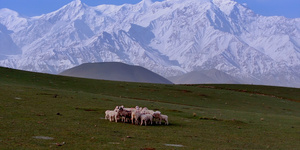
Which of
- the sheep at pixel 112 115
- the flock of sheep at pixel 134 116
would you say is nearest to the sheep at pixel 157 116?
the flock of sheep at pixel 134 116

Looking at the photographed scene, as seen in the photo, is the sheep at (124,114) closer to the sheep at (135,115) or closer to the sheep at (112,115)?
the sheep at (112,115)

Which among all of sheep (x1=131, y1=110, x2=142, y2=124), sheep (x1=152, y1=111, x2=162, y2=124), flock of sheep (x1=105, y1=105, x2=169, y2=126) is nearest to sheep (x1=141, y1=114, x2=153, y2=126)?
flock of sheep (x1=105, y1=105, x2=169, y2=126)

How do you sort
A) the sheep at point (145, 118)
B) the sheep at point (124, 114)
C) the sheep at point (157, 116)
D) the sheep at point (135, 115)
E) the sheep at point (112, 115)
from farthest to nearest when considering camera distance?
1. the sheep at point (157, 116)
2. the sheep at point (124, 114)
3. the sheep at point (112, 115)
4. the sheep at point (135, 115)
5. the sheep at point (145, 118)

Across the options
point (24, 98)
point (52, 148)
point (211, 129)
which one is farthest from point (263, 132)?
point (24, 98)

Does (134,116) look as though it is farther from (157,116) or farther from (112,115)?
(157,116)

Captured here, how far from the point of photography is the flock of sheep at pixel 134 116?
90.5 ft

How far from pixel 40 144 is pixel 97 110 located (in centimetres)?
1540

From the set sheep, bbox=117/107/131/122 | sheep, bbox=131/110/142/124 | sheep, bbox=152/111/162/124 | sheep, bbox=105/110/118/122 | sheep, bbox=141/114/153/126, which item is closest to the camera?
sheep, bbox=141/114/153/126

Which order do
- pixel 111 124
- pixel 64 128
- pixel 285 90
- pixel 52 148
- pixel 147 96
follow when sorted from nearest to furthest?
pixel 52 148 → pixel 64 128 → pixel 111 124 → pixel 147 96 → pixel 285 90

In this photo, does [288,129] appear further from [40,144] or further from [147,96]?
[147,96]

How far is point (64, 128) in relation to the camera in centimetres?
2241

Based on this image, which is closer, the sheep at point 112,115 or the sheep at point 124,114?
the sheep at point 112,115

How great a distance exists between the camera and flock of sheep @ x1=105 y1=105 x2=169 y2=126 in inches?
1086

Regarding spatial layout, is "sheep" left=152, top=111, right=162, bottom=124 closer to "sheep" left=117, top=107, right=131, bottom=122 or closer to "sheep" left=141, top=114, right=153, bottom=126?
"sheep" left=141, top=114, right=153, bottom=126
